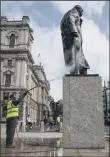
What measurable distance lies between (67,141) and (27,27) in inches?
1990

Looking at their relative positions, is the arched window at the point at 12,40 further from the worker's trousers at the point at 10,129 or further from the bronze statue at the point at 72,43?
the worker's trousers at the point at 10,129

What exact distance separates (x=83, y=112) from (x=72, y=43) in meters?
Answer: 2.05

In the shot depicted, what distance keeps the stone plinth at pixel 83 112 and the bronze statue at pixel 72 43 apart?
0.54m

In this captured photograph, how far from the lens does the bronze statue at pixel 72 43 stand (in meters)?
6.58

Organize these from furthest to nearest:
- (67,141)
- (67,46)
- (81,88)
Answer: (67,46) < (81,88) < (67,141)

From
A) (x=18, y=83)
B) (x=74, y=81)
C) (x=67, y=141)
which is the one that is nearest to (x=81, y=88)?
(x=74, y=81)

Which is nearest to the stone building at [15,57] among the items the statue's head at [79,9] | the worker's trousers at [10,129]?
the statue's head at [79,9]

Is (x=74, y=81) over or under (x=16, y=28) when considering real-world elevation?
under

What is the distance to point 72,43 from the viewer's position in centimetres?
671

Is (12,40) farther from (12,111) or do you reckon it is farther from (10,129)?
(10,129)

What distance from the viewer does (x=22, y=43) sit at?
53406 mm

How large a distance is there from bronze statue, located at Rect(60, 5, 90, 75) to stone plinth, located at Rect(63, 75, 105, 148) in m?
0.54

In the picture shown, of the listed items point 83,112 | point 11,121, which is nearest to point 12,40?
point 11,121

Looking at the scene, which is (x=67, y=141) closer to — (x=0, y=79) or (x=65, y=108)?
(x=65, y=108)
